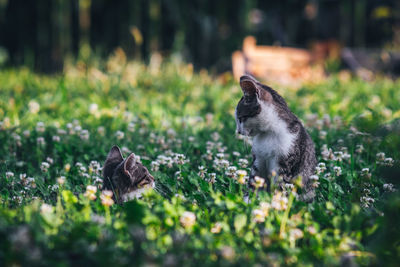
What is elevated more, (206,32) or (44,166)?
(206,32)

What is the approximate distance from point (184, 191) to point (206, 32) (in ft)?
24.3

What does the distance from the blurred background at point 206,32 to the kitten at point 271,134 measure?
612 cm

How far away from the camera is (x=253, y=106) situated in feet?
8.63

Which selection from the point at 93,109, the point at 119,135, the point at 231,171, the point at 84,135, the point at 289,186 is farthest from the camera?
the point at 93,109

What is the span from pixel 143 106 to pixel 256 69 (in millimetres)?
3985

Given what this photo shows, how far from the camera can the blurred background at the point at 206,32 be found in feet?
31.7

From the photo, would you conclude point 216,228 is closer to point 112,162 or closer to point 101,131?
point 112,162

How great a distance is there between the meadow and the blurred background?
3460mm

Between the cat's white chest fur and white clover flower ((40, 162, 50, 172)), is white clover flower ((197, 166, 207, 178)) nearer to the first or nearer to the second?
the cat's white chest fur

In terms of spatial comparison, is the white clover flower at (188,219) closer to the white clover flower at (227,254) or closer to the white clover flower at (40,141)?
the white clover flower at (227,254)

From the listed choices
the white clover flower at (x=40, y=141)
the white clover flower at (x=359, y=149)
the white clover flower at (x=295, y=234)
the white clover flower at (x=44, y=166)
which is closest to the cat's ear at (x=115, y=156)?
the white clover flower at (x=44, y=166)

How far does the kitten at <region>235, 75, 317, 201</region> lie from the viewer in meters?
2.61

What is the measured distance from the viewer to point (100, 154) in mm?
3854

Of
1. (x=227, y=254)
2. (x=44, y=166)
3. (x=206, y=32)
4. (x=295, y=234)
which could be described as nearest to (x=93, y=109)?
(x=44, y=166)
